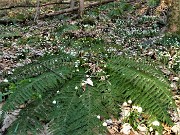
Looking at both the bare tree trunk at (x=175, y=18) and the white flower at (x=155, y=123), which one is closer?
the white flower at (x=155, y=123)

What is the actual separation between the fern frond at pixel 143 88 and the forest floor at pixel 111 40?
275mm

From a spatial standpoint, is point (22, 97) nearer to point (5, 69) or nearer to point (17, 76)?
point (17, 76)

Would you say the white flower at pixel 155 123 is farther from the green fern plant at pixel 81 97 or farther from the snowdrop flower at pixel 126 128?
the snowdrop flower at pixel 126 128

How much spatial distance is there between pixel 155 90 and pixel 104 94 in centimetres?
69

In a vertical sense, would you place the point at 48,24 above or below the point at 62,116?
below

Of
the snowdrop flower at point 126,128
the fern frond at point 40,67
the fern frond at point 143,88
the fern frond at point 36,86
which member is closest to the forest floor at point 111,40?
the snowdrop flower at point 126,128

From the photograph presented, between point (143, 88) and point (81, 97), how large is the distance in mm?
898

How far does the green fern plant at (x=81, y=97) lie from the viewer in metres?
3.65

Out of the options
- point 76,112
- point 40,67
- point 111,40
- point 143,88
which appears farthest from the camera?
point 111,40

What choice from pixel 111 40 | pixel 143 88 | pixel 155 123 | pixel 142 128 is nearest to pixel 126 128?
pixel 142 128

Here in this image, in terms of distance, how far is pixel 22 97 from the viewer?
4.18m

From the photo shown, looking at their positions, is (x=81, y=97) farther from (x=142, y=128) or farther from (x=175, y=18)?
(x=175, y=18)

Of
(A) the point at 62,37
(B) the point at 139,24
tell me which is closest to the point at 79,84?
(A) the point at 62,37

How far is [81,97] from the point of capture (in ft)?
13.2
